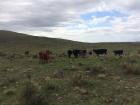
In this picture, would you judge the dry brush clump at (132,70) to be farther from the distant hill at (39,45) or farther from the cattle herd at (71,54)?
the distant hill at (39,45)

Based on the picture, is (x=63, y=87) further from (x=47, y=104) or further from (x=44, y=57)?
(x=44, y=57)

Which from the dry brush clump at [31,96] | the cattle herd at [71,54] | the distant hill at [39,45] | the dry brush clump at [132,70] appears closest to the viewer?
the dry brush clump at [31,96]

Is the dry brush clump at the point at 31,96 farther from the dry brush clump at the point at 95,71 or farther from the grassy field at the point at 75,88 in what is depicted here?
the dry brush clump at the point at 95,71

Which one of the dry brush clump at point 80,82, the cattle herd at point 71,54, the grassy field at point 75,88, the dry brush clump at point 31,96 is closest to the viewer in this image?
the dry brush clump at point 31,96

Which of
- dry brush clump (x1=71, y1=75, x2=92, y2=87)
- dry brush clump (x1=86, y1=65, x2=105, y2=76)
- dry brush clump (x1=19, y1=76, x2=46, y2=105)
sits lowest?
dry brush clump (x1=19, y1=76, x2=46, y2=105)

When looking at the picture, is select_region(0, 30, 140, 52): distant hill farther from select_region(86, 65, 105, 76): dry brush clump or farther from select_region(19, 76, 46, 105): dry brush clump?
select_region(19, 76, 46, 105): dry brush clump

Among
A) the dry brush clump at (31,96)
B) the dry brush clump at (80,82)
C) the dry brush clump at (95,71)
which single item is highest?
the dry brush clump at (95,71)

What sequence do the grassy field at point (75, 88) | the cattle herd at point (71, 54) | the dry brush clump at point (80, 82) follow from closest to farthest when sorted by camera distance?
the grassy field at point (75, 88), the dry brush clump at point (80, 82), the cattle herd at point (71, 54)

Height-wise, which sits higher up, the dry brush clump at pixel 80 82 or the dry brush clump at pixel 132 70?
the dry brush clump at pixel 132 70

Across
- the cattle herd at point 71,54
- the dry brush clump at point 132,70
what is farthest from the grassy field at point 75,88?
the cattle herd at point 71,54

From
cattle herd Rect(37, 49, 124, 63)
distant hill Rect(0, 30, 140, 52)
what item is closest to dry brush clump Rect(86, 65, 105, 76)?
cattle herd Rect(37, 49, 124, 63)

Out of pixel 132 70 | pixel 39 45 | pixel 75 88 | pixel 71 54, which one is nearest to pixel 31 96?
pixel 75 88

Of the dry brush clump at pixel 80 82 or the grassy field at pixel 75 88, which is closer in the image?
the grassy field at pixel 75 88

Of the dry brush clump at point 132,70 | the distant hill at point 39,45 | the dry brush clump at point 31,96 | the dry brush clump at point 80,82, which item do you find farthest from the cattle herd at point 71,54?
the distant hill at point 39,45
